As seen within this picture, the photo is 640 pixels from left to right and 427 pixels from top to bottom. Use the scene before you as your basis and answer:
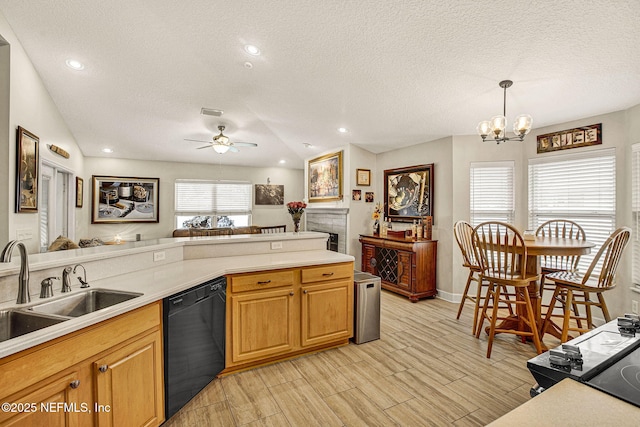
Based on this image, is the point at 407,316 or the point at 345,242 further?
the point at 345,242

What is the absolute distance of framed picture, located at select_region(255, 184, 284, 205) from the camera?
780cm

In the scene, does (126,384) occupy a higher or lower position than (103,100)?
lower

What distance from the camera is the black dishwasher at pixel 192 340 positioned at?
179 cm

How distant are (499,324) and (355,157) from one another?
11.3 ft

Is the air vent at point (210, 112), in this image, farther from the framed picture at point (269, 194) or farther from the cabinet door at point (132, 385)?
the cabinet door at point (132, 385)

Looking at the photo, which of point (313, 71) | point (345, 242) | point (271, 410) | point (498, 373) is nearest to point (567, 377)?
point (271, 410)

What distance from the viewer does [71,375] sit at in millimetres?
1225

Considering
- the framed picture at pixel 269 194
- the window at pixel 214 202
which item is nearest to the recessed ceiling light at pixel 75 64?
the window at pixel 214 202

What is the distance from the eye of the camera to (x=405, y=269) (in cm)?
444

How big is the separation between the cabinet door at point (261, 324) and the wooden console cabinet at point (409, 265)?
2.44m

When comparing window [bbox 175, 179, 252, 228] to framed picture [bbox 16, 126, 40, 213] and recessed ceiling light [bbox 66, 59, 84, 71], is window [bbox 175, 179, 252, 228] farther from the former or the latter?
framed picture [bbox 16, 126, 40, 213]

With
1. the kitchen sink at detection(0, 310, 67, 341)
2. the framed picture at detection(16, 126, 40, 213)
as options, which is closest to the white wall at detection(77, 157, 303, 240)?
the framed picture at detection(16, 126, 40, 213)

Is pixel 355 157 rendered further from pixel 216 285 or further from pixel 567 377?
pixel 567 377

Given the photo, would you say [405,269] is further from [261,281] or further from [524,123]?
[261,281]
